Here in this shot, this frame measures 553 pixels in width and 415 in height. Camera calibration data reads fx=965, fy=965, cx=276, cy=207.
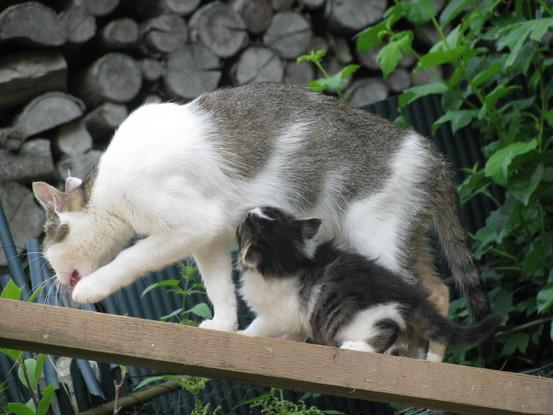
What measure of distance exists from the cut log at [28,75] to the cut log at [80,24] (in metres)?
0.13

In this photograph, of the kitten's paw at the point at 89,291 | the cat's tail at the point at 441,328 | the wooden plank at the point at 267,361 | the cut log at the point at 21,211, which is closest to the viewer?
the wooden plank at the point at 267,361

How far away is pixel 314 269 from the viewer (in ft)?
8.92

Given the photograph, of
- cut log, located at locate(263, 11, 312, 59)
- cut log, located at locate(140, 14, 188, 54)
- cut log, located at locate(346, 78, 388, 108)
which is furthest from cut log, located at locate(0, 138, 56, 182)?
cut log, located at locate(346, 78, 388, 108)

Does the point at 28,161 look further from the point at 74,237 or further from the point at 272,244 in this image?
the point at 272,244

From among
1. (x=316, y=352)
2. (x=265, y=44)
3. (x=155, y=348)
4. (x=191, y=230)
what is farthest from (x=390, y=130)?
(x=265, y=44)

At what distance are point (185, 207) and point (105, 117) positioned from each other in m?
2.40

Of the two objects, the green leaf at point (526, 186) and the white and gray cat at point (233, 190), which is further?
the green leaf at point (526, 186)

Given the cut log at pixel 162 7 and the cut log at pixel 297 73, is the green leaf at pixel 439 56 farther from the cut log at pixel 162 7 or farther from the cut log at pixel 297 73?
the cut log at pixel 162 7

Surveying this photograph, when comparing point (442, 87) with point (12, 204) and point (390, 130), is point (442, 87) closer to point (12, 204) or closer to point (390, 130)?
point (390, 130)

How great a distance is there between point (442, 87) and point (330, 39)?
4.72 ft

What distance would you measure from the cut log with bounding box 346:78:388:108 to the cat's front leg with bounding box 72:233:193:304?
9.42 ft

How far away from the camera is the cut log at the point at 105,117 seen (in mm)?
4926

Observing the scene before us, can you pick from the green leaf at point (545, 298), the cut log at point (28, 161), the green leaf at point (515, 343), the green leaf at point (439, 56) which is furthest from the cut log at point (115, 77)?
the green leaf at point (545, 298)

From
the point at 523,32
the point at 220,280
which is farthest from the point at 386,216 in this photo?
the point at 523,32
